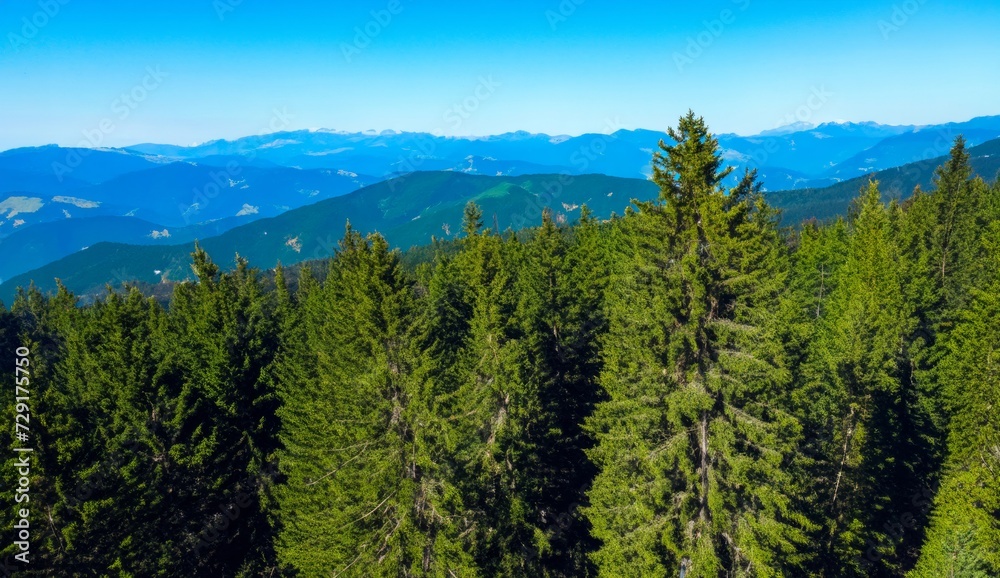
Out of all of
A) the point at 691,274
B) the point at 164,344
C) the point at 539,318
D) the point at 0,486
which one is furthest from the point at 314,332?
the point at 691,274

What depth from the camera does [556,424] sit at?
26.6 m

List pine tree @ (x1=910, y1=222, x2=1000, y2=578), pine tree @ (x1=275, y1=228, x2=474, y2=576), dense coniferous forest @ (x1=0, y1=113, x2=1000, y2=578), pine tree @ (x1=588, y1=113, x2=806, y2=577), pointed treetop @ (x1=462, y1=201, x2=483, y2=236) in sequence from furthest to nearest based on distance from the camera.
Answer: pointed treetop @ (x1=462, y1=201, x2=483, y2=236) → pine tree @ (x1=910, y1=222, x2=1000, y2=578) → pine tree @ (x1=275, y1=228, x2=474, y2=576) → dense coniferous forest @ (x1=0, y1=113, x2=1000, y2=578) → pine tree @ (x1=588, y1=113, x2=806, y2=577)

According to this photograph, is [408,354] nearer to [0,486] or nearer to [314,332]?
[0,486]

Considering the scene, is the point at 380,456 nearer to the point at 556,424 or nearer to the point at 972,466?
the point at 556,424

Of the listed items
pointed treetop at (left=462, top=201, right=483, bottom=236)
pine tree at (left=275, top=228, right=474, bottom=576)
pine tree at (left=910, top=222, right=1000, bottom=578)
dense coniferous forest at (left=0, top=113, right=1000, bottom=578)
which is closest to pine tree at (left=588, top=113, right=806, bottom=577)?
dense coniferous forest at (left=0, top=113, right=1000, bottom=578)

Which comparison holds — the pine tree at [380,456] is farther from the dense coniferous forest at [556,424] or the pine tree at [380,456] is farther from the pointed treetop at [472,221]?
the pointed treetop at [472,221]

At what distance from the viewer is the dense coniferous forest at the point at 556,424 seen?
49.6ft

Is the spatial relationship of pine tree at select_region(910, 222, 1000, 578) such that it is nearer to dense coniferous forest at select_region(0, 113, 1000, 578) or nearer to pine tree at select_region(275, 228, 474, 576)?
dense coniferous forest at select_region(0, 113, 1000, 578)

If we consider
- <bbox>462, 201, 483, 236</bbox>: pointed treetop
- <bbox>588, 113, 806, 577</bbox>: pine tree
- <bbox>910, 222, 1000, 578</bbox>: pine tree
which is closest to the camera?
<bbox>588, 113, 806, 577</bbox>: pine tree

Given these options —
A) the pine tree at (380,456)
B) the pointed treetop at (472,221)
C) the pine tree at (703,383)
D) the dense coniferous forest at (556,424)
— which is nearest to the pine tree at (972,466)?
the dense coniferous forest at (556,424)

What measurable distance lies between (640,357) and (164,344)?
3022 centimetres

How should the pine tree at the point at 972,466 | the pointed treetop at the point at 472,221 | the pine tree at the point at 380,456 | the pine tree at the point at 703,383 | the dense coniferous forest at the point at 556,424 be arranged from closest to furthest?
1. the pine tree at the point at 703,383
2. the dense coniferous forest at the point at 556,424
3. the pine tree at the point at 380,456
4. the pine tree at the point at 972,466
5. the pointed treetop at the point at 472,221

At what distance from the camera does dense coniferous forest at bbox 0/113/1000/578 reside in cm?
1511

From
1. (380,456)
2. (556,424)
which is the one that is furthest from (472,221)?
(380,456)
